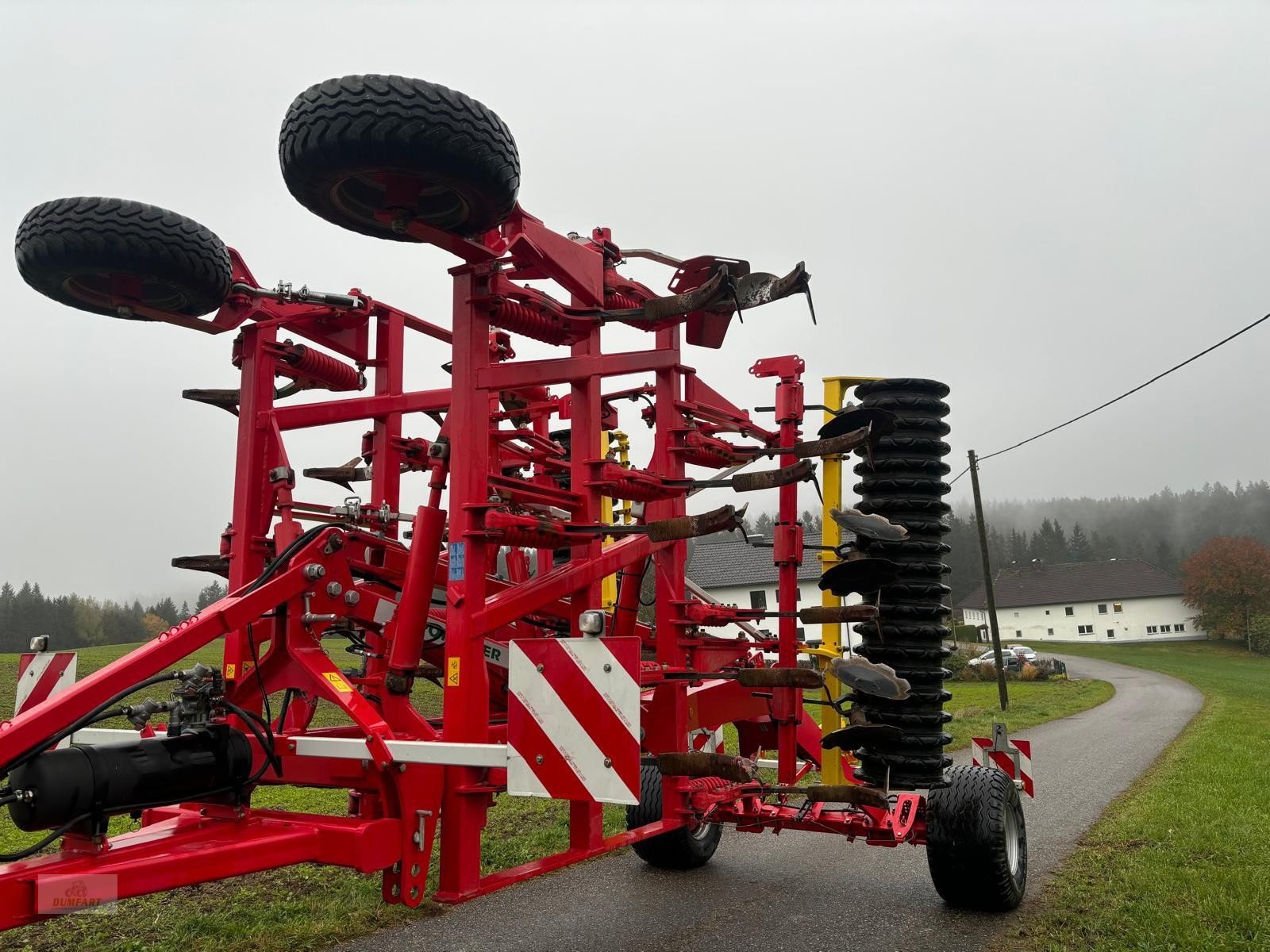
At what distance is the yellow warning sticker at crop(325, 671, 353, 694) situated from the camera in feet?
12.9

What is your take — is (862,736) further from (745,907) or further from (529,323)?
(529,323)

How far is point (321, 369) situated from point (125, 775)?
2.75 m

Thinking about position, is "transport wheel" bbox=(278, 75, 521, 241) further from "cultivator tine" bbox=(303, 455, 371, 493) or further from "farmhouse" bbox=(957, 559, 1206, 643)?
"farmhouse" bbox=(957, 559, 1206, 643)

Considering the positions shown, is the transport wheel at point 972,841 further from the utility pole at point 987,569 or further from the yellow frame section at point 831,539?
the utility pole at point 987,569

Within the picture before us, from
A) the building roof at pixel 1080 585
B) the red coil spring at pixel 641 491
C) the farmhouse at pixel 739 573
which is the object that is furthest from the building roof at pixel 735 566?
the building roof at pixel 1080 585

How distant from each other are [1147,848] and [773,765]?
10.7 ft

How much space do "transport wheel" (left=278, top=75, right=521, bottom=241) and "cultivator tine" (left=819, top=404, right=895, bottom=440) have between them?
2428mm

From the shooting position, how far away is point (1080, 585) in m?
88.4

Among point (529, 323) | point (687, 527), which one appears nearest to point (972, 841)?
point (687, 527)

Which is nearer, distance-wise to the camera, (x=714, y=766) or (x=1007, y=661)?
(x=714, y=766)

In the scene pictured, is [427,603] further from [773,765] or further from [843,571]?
[773,765]

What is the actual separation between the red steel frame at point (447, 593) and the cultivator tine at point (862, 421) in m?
0.43

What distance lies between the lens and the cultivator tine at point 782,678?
5043 mm

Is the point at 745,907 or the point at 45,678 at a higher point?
the point at 45,678
